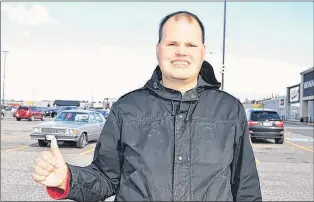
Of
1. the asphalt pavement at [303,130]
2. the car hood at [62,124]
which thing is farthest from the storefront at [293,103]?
the car hood at [62,124]

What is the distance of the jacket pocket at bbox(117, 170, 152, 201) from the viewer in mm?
1902

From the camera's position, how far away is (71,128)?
1297cm

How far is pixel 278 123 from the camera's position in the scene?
1644 centimetres

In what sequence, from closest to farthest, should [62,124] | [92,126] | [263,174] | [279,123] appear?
[263,174]
[62,124]
[92,126]
[279,123]

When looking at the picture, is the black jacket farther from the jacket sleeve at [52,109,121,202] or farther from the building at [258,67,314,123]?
the building at [258,67,314,123]

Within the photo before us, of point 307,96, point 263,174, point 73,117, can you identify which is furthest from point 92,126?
point 307,96

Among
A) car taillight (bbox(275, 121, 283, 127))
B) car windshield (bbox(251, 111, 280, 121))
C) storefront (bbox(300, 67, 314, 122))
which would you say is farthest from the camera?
storefront (bbox(300, 67, 314, 122))

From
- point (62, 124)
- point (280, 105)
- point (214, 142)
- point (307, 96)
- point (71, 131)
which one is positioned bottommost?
point (71, 131)

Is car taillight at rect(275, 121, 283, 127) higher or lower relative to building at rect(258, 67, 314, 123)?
lower

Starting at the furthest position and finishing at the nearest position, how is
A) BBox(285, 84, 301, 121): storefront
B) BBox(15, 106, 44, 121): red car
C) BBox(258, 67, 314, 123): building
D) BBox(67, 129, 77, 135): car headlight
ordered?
BBox(285, 84, 301, 121): storefront, BBox(258, 67, 314, 123): building, BBox(15, 106, 44, 121): red car, BBox(67, 129, 77, 135): car headlight

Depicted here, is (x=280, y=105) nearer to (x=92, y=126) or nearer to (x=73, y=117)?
(x=92, y=126)

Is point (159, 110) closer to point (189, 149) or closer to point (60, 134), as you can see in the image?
point (189, 149)

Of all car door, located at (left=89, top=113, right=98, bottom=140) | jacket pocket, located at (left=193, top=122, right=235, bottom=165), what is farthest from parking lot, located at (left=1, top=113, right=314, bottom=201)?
jacket pocket, located at (left=193, top=122, right=235, bottom=165)

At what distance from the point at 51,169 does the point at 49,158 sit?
0.06 m
